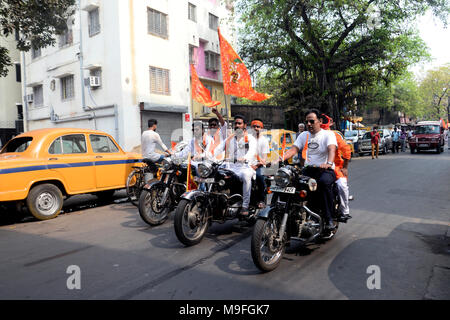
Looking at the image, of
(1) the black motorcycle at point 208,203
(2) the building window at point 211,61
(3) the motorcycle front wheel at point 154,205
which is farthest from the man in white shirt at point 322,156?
(2) the building window at point 211,61

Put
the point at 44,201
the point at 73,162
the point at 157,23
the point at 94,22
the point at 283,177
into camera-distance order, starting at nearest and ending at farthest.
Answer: the point at 283,177, the point at 44,201, the point at 73,162, the point at 94,22, the point at 157,23

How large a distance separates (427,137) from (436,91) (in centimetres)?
4237

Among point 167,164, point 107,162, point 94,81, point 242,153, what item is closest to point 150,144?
point 107,162

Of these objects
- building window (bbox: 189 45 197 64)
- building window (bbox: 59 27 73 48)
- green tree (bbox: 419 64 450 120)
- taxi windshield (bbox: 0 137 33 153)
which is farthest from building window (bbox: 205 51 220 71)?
green tree (bbox: 419 64 450 120)

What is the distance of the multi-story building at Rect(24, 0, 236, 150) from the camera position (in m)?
17.9

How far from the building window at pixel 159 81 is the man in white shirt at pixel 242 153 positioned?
14320mm

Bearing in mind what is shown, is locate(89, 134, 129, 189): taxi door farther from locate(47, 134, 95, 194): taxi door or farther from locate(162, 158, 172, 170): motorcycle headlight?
locate(162, 158, 172, 170): motorcycle headlight

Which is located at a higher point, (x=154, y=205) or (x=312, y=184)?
(x=312, y=184)

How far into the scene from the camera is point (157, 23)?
1967 cm

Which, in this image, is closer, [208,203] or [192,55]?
[208,203]

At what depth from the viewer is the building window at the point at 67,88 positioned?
2064 centimetres

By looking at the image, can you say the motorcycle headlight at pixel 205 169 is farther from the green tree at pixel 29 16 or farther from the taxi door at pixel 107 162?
the green tree at pixel 29 16

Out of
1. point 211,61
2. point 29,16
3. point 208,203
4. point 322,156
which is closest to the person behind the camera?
point 322,156

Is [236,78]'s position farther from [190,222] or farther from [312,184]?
[312,184]
